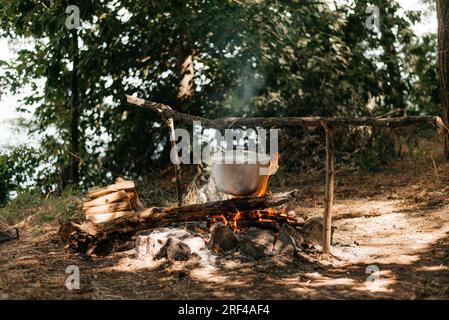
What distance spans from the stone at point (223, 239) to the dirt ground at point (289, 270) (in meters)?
0.18

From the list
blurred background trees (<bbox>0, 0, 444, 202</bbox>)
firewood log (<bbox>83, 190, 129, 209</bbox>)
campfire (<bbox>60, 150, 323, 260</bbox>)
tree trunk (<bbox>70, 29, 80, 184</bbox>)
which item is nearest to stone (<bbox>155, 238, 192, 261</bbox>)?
campfire (<bbox>60, 150, 323, 260</bbox>)

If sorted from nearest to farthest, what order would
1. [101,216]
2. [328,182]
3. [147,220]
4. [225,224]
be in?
[328,182] < [225,224] < [147,220] < [101,216]

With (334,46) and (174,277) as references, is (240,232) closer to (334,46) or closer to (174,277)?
(174,277)

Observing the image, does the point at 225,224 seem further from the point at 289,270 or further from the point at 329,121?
the point at 329,121

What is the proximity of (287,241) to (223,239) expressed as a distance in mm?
613

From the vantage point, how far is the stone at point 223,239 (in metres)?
5.26

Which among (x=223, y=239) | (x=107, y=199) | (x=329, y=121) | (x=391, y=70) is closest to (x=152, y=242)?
(x=223, y=239)

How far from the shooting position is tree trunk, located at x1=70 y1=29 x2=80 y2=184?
1004cm

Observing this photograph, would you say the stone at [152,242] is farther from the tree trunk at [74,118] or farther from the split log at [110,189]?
the tree trunk at [74,118]

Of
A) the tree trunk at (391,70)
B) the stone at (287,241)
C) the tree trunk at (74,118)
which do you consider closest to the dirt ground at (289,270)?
the stone at (287,241)

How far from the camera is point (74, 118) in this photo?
10297mm

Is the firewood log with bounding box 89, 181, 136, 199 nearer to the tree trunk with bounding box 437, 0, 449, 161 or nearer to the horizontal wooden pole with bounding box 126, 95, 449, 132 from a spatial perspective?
the horizontal wooden pole with bounding box 126, 95, 449, 132

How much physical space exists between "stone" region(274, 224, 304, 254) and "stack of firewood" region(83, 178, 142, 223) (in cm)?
203

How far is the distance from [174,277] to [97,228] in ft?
3.99
